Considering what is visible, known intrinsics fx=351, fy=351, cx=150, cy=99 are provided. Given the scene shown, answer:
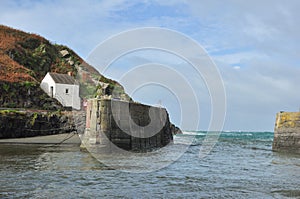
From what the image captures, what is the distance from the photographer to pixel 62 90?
148 ft

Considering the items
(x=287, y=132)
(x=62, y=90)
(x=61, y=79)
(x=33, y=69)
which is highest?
(x=33, y=69)

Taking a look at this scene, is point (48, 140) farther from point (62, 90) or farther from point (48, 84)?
point (48, 84)

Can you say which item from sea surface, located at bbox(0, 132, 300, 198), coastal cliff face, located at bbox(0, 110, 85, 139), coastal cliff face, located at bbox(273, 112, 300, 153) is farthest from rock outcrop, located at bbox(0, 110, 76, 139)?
coastal cliff face, located at bbox(273, 112, 300, 153)

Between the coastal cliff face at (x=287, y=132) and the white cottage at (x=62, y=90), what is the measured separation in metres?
24.6

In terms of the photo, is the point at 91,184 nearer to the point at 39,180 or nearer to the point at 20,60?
the point at 39,180

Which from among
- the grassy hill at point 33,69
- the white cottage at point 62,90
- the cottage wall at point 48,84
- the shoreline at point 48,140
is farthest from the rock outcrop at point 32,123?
the cottage wall at point 48,84

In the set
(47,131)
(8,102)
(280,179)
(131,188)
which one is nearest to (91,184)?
(131,188)

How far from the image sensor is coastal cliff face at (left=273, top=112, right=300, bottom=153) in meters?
28.7

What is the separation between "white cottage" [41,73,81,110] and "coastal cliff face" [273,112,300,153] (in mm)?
24611

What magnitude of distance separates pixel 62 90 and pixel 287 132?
27.9m

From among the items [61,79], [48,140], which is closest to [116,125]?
[48,140]

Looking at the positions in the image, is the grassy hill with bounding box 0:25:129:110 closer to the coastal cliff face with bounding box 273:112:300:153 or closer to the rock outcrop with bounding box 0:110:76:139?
the rock outcrop with bounding box 0:110:76:139

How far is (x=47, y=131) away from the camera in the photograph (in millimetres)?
Answer: 33375

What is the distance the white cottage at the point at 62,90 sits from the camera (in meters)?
44.7
